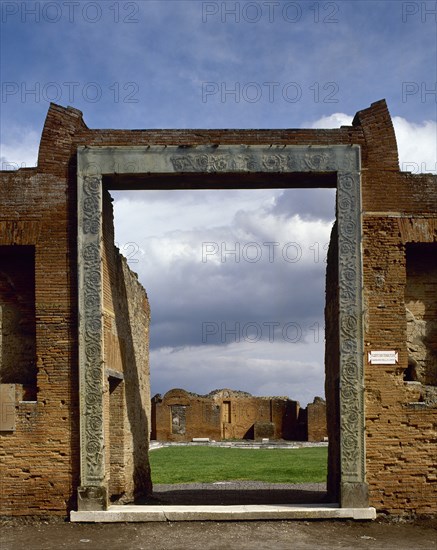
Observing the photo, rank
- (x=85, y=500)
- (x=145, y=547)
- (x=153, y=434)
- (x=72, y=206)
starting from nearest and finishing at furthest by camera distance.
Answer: (x=145, y=547), (x=85, y=500), (x=72, y=206), (x=153, y=434)

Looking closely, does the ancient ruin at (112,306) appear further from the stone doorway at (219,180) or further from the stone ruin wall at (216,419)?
the stone ruin wall at (216,419)

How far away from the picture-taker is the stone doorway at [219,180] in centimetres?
888

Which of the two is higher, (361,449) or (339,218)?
(339,218)

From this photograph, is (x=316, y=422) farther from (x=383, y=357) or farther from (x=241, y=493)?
(x=383, y=357)

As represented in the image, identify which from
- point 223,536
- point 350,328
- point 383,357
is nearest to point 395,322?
point 383,357

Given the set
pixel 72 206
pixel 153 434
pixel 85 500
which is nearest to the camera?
pixel 85 500

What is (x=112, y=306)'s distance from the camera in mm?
10031

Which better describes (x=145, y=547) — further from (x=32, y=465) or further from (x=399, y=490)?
(x=399, y=490)

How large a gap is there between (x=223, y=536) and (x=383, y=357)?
318 cm

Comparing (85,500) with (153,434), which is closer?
(85,500)

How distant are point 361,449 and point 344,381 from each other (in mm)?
919

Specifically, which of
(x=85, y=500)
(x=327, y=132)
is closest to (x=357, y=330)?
(x=327, y=132)

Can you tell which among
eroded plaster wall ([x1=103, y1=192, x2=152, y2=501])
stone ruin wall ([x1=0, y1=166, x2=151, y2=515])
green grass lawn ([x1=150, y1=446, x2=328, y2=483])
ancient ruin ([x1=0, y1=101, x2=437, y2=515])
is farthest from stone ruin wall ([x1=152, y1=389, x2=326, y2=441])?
ancient ruin ([x1=0, y1=101, x2=437, y2=515])

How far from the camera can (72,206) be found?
938 centimetres
